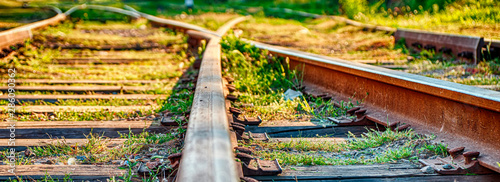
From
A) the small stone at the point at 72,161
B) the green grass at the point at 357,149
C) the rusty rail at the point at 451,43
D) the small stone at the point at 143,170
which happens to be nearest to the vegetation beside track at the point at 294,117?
the green grass at the point at 357,149

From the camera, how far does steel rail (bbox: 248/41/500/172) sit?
2.33 m

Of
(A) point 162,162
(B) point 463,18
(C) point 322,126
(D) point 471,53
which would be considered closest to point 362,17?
(B) point 463,18

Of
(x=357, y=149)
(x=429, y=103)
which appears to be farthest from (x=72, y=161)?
(x=429, y=103)

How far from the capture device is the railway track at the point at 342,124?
1.78 metres

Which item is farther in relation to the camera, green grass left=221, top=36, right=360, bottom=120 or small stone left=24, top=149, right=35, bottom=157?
green grass left=221, top=36, right=360, bottom=120

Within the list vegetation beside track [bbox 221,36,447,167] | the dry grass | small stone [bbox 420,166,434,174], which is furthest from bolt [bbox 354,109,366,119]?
the dry grass

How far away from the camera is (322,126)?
120 inches

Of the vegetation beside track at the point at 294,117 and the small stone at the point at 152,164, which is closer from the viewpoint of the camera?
the small stone at the point at 152,164

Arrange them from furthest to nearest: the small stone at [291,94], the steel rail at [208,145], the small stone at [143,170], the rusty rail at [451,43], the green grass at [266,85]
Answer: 1. the rusty rail at [451,43]
2. the small stone at [291,94]
3. the green grass at [266,85]
4. the small stone at [143,170]
5. the steel rail at [208,145]

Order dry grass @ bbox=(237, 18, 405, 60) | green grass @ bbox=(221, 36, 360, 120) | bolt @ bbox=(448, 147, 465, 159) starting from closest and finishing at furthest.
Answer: bolt @ bbox=(448, 147, 465, 159) < green grass @ bbox=(221, 36, 360, 120) < dry grass @ bbox=(237, 18, 405, 60)

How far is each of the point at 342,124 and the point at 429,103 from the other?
56cm

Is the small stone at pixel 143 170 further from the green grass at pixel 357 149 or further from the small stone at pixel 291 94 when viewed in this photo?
the small stone at pixel 291 94

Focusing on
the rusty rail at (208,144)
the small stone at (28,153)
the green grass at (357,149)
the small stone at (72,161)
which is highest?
the rusty rail at (208,144)

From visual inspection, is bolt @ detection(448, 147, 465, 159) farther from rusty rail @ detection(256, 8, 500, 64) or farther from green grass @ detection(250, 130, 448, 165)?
rusty rail @ detection(256, 8, 500, 64)
